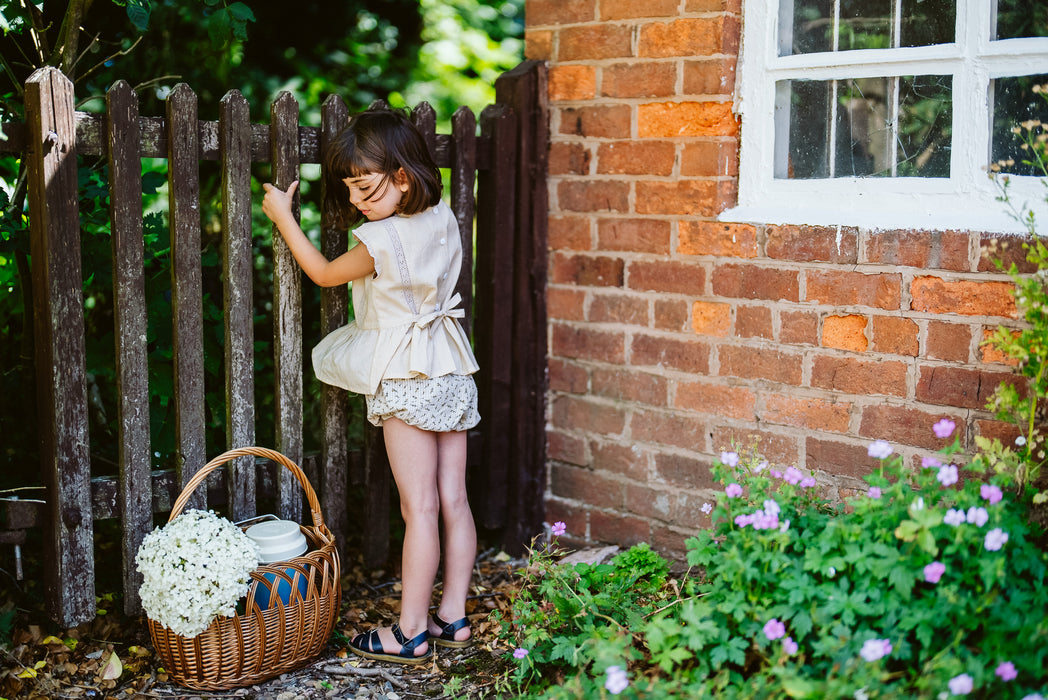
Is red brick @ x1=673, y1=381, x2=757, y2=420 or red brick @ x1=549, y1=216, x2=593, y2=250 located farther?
red brick @ x1=549, y1=216, x2=593, y2=250

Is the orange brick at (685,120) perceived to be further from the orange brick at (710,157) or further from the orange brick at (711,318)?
the orange brick at (711,318)

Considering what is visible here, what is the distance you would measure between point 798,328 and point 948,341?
0.43 metres

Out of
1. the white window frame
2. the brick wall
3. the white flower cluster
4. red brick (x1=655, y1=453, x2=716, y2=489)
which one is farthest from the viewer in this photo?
red brick (x1=655, y1=453, x2=716, y2=489)

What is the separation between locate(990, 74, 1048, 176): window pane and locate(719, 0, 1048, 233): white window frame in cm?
2

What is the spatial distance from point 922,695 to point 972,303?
115 centimetres

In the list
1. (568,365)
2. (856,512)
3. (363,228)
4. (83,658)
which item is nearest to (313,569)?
(83,658)

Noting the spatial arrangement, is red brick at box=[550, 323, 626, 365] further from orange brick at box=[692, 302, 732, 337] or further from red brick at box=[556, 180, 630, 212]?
red brick at box=[556, 180, 630, 212]

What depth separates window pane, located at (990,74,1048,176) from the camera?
2537mm

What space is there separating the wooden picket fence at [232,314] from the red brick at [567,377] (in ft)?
0.16

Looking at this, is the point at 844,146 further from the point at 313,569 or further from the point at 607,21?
the point at 313,569

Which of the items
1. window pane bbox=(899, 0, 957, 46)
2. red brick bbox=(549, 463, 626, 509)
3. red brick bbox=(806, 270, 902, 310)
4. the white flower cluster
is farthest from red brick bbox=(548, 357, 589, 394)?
window pane bbox=(899, 0, 957, 46)

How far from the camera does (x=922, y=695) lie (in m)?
1.90

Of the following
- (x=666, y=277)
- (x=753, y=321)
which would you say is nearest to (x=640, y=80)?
(x=666, y=277)

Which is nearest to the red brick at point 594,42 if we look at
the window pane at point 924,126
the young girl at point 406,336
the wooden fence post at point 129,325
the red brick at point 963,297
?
the young girl at point 406,336
